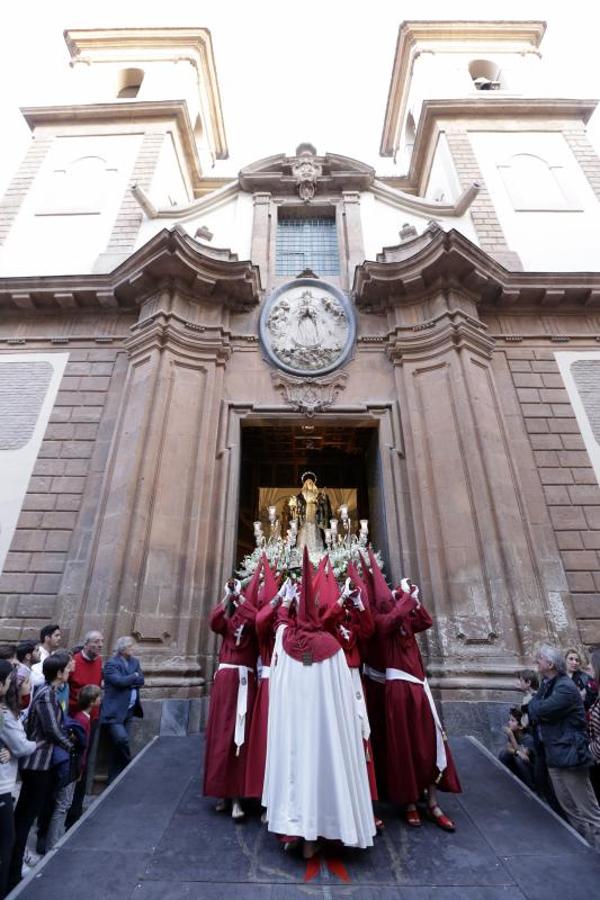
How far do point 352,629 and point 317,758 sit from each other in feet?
3.37

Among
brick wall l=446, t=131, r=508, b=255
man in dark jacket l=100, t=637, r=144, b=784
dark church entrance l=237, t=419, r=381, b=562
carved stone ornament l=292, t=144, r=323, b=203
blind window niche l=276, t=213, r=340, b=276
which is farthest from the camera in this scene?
carved stone ornament l=292, t=144, r=323, b=203

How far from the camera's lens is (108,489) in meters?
8.53

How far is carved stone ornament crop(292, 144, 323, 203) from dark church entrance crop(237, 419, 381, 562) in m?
6.37

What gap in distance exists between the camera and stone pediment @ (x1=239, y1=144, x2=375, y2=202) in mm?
13008

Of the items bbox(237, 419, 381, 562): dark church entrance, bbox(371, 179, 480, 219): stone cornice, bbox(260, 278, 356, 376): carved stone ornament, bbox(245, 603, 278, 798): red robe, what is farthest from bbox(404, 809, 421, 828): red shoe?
bbox(371, 179, 480, 219): stone cornice

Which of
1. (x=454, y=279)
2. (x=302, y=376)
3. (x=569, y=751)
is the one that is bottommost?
(x=569, y=751)

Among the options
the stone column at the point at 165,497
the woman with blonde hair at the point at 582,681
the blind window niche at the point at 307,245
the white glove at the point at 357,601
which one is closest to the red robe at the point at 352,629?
the white glove at the point at 357,601

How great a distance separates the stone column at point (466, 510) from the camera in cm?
721

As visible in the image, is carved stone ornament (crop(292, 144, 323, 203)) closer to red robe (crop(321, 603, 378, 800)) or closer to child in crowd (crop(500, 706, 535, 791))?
red robe (crop(321, 603, 378, 800))

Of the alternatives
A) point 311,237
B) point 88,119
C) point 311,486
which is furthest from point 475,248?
point 88,119

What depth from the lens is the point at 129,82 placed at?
18.5m

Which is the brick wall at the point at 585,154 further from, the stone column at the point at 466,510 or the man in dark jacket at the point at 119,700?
the man in dark jacket at the point at 119,700

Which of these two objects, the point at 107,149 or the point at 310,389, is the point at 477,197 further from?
the point at 107,149

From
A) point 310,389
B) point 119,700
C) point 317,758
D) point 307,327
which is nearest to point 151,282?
point 307,327
